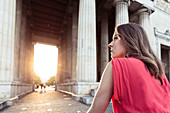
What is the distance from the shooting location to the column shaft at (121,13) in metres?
14.5

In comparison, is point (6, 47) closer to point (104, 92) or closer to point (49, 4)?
point (104, 92)

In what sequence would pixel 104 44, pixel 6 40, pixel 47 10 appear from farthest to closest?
pixel 47 10 < pixel 104 44 < pixel 6 40

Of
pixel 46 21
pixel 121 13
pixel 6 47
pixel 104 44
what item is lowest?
pixel 6 47

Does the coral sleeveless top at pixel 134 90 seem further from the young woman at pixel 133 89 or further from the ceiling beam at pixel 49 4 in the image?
the ceiling beam at pixel 49 4

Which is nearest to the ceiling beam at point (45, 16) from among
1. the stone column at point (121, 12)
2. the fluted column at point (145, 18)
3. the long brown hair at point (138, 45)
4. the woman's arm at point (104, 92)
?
the stone column at point (121, 12)

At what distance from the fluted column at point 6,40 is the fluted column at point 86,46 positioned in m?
5.39

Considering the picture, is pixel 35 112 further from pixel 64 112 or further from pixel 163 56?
pixel 163 56

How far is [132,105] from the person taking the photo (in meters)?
1.00

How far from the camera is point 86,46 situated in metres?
11.6

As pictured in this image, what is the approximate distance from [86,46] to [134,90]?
35.1 feet

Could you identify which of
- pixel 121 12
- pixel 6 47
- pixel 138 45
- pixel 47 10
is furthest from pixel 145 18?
pixel 138 45

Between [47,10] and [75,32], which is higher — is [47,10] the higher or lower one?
the higher one

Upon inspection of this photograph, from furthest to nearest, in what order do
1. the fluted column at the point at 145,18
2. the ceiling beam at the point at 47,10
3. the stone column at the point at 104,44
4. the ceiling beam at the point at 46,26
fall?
the ceiling beam at the point at 46,26 → the ceiling beam at the point at 47,10 → the stone column at the point at 104,44 → the fluted column at the point at 145,18

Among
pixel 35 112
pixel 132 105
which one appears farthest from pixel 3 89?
pixel 132 105
